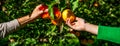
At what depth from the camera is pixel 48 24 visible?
3.10 metres

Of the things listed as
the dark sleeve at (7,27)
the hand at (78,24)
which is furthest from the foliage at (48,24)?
the dark sleeve at (7,27)

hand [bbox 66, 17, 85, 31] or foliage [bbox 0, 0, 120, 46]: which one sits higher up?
hand [bbox 66, 17, 85, 31]

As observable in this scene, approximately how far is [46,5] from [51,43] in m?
0.51

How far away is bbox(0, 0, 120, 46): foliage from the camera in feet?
9.18

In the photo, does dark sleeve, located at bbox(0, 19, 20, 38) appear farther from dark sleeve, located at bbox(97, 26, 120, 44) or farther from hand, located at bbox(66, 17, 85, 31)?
dark sleeve, located at bbox(97, 26, 120, 44)

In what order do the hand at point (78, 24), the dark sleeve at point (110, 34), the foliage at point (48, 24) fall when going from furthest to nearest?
1. the foliage at point (48, 24)
2. the hand at point (78, 24)
3. the dark sleeve at point (110, 34)

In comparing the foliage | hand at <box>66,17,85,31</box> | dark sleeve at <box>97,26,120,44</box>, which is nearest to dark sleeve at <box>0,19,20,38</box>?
the foliage

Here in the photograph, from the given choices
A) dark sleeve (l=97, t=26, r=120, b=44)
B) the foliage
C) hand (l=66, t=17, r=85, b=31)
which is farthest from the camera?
the foliage

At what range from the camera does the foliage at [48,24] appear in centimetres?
280

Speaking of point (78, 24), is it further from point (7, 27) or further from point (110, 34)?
point (7, 27)

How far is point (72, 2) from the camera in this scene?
8.38ft

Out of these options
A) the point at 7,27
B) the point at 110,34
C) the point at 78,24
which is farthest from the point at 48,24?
the point at 110,34

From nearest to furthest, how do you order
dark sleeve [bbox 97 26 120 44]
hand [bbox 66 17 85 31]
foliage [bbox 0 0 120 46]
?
dark sleeve [bbox 97 26 120 44] < hand [bbox 66 17 85 31] < foliage [bbox 0 0 120 46]

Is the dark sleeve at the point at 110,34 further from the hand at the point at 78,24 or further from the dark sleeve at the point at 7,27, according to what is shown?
the dark sleeve at the point at 7,27
